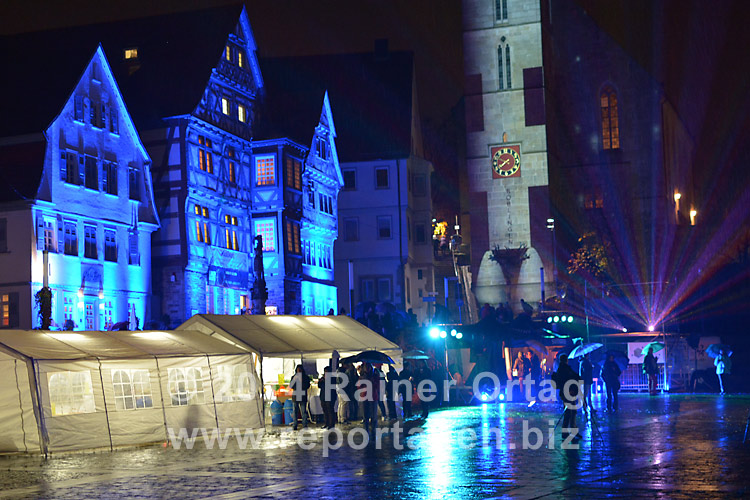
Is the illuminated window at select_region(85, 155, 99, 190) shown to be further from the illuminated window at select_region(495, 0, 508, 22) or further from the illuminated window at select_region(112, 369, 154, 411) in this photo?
the illuminated window at select_region(495, 0, 508, 22)

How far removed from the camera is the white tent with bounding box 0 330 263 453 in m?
20.6

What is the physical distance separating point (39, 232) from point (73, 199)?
2415 mm

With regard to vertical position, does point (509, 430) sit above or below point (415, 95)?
below

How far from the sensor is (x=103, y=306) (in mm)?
39969

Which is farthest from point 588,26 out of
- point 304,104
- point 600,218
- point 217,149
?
point 217,149

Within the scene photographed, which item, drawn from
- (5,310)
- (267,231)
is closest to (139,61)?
(267,231)

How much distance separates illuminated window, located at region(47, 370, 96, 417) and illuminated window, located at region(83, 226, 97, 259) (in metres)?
18.9

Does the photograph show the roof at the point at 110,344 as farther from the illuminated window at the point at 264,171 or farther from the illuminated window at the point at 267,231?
the illuminated window at the point at 264,171

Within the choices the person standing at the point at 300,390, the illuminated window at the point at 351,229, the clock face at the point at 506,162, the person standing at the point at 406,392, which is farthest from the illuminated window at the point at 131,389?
the clock face at the point at 506,162

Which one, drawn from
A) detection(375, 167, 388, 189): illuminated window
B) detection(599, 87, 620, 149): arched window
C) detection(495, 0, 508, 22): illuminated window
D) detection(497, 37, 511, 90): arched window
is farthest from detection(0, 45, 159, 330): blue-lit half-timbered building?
detection(599, 87, 620, 149): arched window

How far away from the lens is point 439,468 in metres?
15.8

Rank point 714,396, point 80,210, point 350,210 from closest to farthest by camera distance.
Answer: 1. point 714,396
2. point 80,210
3. point 350,210

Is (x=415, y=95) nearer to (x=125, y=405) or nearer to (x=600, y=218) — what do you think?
(x=600, y=218)

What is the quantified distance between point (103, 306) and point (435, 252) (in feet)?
101
